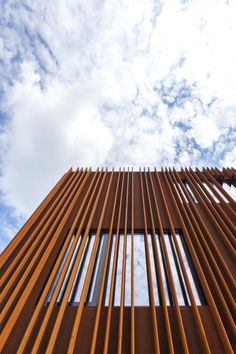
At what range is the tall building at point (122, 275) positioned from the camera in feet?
7.02

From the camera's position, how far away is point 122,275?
Result: 261 cm

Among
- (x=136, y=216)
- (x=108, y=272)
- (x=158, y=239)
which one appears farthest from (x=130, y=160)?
(x=108, y=272)

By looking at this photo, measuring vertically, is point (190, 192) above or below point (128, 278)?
above

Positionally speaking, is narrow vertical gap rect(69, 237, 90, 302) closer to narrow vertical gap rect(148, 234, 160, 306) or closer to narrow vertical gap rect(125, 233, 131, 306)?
narrow vertical gap rect(125, 233, 131, 306)

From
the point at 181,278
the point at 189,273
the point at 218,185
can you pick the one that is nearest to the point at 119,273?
the point at 181,278

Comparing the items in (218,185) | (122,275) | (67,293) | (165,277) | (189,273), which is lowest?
(67,293)

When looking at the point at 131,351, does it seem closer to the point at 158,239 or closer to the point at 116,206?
the point at 158,239

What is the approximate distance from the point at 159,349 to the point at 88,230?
6.25 ft

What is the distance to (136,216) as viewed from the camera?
12.9 ft

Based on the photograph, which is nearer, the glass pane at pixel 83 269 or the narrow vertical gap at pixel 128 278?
the narrow vertical gap at pixel 128 278

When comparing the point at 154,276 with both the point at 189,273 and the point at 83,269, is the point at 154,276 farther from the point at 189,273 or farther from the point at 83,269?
the point at 83,269

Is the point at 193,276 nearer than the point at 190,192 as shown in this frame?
Yes

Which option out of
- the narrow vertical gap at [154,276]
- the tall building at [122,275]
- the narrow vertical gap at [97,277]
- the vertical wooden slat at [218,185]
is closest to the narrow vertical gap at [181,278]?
the tall building at [122,275]

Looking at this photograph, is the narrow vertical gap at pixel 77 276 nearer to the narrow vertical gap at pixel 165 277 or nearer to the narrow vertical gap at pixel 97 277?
the narrow vertical gap at pixel 97 277
